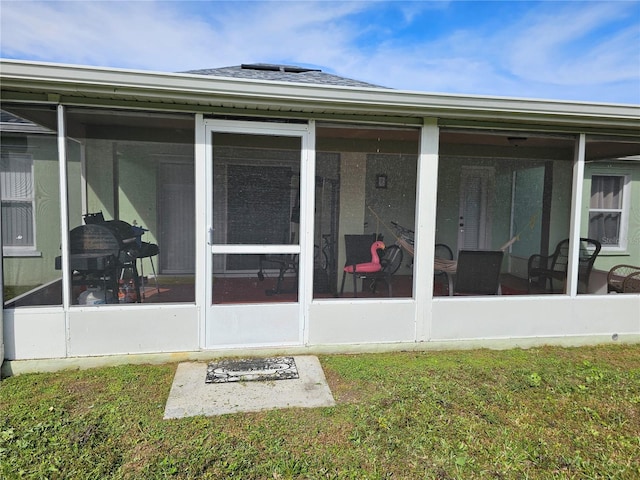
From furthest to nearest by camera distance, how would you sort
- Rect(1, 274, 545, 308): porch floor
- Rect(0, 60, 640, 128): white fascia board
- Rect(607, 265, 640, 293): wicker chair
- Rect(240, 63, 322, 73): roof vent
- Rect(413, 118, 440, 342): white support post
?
Rect(240, 63, 322, 73): roof vent
Rect(607, 265, 640, 293): wicker chair
Rect(413, 118, 440, 342): white support post
Rect(1, 274, 545, 308): porch floor
Rect(0, 60, 640, 128): white fascia board

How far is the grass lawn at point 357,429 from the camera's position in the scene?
2.18 metres

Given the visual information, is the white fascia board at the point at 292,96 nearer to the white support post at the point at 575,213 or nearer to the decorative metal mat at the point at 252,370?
the white support post at the point at 575,213

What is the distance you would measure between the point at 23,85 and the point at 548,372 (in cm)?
466

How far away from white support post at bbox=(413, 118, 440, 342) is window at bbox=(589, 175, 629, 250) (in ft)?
6.63

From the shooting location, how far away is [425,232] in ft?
12.6

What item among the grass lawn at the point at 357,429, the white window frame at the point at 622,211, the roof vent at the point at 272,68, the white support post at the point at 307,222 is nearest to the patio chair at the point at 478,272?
the grass lawn at the point at 357,429

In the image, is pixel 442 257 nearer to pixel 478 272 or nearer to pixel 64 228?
pixel 478 272

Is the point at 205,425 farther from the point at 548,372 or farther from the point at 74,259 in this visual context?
the point at 548,372

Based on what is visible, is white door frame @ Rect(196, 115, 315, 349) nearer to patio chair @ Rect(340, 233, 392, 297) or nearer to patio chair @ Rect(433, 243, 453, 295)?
patio chair @ Rect(340, 233, 392, 297)

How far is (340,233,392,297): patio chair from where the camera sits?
13.0 ft

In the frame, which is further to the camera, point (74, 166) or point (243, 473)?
point (74, 166)

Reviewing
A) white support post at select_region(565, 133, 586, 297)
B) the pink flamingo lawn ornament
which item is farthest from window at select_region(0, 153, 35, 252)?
white support post at select_region(565, 133, 586, 297)

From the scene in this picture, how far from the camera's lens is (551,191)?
4.26 metres

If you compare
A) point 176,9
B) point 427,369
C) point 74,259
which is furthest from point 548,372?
point 176,9
